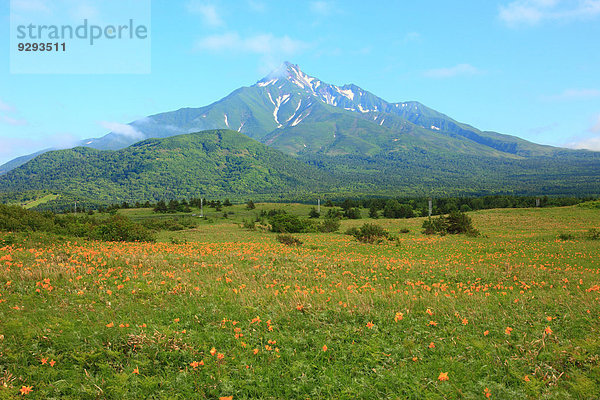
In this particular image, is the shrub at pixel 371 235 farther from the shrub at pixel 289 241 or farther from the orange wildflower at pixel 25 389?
the orange wildflower at pixel 25 389

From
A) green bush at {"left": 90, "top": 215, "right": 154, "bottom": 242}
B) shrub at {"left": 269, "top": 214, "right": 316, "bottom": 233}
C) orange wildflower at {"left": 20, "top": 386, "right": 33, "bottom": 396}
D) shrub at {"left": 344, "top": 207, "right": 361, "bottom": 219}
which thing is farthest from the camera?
shrub at {"left": 344, "top": 207, "right": 361, "bottom": 219}

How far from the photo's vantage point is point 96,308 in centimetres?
741

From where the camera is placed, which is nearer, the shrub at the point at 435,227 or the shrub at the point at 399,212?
the shrub at the point at 435,227

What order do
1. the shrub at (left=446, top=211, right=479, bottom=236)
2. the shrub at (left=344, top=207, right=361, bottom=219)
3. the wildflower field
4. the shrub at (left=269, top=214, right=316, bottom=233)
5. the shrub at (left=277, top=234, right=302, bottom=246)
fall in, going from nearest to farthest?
the wildflower field
the shrub at (left=277, top=234, right=302, bottom=246)
the shrub at (left=446, top=211, right=479, bottom=236)
the shrub at (left=269, top=214, right=316, bottom=233)
the shrub at (left=344, top=207, right=361, bottom=219)

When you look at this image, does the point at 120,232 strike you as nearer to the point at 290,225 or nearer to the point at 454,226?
the point at 290,225

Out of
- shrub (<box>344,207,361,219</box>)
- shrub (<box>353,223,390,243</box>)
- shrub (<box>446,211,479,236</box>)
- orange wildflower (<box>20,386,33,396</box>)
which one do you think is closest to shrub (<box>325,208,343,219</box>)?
shrub (<box>344,207,361,219</box>)

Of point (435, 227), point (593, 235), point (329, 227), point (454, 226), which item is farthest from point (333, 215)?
point (593, 235)

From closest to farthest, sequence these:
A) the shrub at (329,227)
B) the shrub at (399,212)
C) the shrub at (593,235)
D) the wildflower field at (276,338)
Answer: the wildflower field at (276,338)
the shrub at (593,235)
the shrub at (329,227)
the shrub at (399,212)

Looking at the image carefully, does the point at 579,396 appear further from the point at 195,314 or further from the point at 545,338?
the point at 195,314

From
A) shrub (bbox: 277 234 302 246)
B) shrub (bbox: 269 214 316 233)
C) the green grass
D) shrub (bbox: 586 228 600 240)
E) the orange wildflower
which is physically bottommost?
the green grass

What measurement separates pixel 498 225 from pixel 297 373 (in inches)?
1687

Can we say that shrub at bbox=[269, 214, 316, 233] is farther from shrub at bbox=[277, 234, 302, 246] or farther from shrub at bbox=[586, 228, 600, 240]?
shrub at bbox=[586, 228, 600, 240]

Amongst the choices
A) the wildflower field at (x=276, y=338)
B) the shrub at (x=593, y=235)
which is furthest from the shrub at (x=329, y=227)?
the wildflower field at (x=276, y=338)

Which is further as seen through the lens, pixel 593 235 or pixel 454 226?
pixel 454 226
